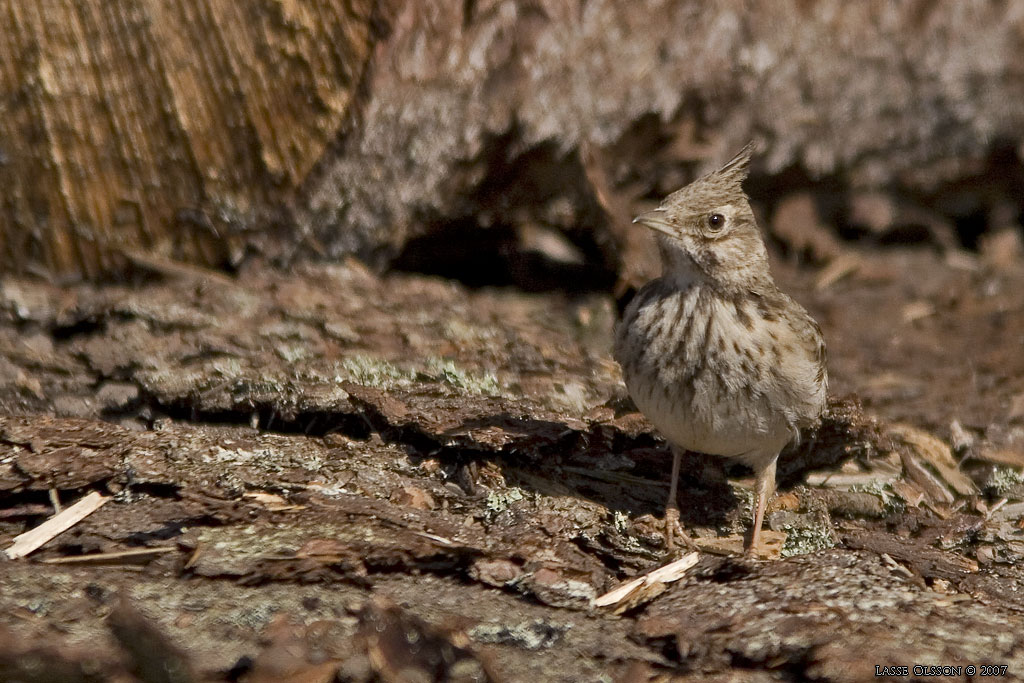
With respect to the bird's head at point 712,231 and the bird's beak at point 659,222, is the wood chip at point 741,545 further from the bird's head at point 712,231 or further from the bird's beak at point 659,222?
the bird's beak at point 659,222

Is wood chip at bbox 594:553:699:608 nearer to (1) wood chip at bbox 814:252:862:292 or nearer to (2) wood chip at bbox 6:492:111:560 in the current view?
(2) wood chip at bbox 6:492:111:560

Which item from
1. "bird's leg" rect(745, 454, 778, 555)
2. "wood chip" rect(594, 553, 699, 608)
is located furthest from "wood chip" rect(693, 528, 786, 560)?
"wood chip" rect(594, 553, 699, 608)

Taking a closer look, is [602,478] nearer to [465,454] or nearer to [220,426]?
[465,454]

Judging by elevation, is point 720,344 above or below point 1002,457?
above

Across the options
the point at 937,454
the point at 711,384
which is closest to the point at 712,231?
the point at 711,384

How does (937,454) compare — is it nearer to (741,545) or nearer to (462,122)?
(741,545)

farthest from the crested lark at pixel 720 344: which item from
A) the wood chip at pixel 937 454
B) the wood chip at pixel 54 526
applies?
the wood chip at pixel 54 526

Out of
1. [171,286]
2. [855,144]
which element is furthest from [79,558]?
[855,144]
